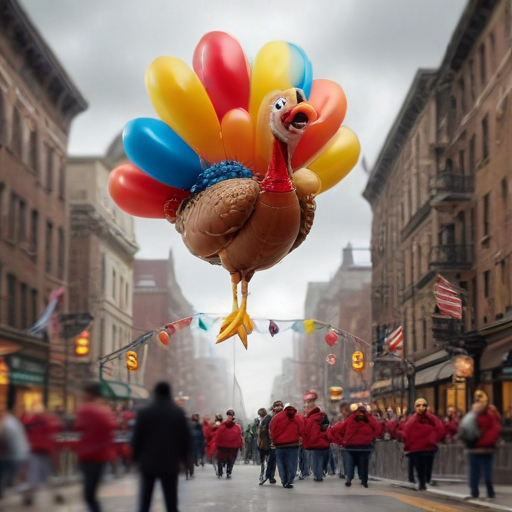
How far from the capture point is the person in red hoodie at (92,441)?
27.7 feet

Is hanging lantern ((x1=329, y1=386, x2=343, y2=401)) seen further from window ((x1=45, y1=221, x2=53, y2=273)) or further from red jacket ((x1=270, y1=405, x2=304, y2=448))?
window ((x1=45, y1=221, x2=53, y2=273))

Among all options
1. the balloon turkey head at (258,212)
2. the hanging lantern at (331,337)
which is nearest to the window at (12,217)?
the balloon turkey head at (258,212)

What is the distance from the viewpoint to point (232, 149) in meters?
13.0

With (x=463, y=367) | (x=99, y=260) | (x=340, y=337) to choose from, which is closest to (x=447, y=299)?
(x=463, y=367)

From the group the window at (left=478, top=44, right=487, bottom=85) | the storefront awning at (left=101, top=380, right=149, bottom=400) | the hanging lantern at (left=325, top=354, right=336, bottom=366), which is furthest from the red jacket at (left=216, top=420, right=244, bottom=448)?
the storefront awning at (left=101, top=380, right=149, bottom=400)

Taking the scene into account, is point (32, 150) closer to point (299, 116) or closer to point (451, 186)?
point (299, 116)

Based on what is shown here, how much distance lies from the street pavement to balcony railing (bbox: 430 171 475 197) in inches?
181

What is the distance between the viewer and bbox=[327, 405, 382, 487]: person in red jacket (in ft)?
60.4

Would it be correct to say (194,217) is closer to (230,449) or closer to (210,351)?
(210,351)

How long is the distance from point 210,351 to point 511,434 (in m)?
5.44

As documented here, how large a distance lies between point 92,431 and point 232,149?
5249 millimetres

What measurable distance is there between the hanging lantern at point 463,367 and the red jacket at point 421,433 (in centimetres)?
155

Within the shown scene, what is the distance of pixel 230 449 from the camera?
20375 mm

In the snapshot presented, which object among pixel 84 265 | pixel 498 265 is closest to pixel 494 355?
pixel 498 265
